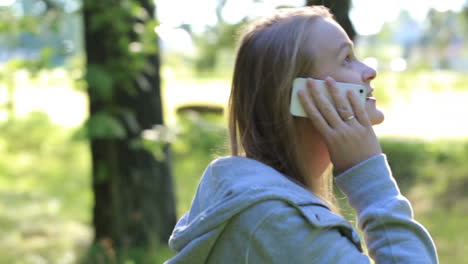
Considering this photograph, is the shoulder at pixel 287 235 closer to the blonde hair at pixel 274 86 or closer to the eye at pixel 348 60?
the blonde hair at pixel 274 86

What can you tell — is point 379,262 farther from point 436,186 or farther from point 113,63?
point 436,186

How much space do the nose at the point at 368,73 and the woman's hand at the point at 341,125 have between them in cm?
10

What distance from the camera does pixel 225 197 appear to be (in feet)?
4.25

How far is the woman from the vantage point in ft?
4.09

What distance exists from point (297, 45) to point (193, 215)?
468 millimetres

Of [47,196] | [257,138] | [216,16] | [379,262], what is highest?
[257,138]

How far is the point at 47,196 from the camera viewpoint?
33.3ft

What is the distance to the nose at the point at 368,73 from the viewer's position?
151 centimetres

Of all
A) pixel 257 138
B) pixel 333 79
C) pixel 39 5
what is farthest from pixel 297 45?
pixel 39 5

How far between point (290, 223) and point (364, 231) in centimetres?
21

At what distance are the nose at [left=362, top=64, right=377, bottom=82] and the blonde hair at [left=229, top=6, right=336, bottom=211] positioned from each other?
0.14 metres

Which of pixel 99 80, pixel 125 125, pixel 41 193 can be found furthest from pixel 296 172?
pixel 41 193

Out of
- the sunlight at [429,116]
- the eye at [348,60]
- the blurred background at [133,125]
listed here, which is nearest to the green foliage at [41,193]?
the blurred background at [133,125]

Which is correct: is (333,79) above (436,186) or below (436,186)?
above
